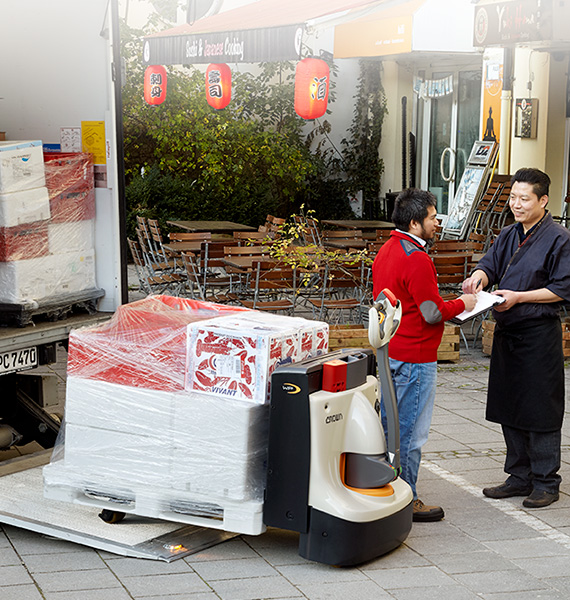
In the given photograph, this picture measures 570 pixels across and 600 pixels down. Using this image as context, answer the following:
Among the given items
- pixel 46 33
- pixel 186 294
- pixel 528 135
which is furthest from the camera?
pixel 528 135

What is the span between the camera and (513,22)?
9281 millimetres

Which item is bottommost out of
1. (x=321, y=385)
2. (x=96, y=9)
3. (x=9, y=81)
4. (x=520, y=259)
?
(x=321, y=385)

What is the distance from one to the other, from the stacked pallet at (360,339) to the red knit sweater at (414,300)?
362cm

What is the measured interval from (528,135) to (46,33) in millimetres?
9599

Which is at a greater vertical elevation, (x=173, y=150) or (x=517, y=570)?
(x=173, y=150)

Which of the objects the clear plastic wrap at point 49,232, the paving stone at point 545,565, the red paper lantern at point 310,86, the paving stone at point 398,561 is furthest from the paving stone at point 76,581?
the red paper lantern at point 310,86

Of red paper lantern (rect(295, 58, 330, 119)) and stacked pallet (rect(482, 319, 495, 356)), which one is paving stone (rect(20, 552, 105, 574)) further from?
red paper lantern (rect(295, 58, 330, 119))

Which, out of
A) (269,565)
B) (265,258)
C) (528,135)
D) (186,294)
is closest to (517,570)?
(269,565)

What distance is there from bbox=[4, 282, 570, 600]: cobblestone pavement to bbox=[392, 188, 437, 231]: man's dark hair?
162cm

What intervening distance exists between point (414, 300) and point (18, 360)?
87.3 inches

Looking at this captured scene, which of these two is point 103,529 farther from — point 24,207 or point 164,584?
point 24,207

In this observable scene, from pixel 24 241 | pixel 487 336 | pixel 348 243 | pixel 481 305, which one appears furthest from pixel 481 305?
pixel 348 243

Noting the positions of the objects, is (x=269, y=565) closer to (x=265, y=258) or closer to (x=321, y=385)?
(x=321, y=385)

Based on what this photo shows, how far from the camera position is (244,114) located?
19266 millimetres
